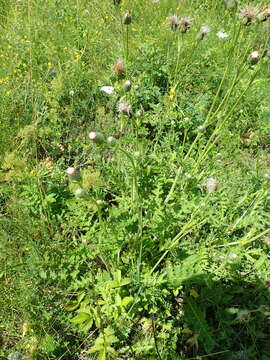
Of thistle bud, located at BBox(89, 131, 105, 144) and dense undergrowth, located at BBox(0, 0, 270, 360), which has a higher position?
thistle bud, located at BBox(89, 131, 105, 144)

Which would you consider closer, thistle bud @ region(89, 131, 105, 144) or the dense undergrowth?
thistle bud @ region(89, 131, 105, 144)

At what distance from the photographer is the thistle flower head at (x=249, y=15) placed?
4.99ft

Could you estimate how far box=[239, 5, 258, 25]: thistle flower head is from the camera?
4.99ft

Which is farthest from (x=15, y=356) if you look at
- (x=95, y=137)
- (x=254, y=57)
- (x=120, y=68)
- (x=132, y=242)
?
(x=254, y=57)

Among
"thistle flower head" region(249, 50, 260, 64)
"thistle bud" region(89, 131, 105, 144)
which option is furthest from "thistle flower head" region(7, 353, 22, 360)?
"thistle flower head" region(249, 50, 260, 64)

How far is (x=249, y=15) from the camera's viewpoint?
5.01 ft

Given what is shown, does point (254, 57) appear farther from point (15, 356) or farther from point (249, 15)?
point (15, 356)

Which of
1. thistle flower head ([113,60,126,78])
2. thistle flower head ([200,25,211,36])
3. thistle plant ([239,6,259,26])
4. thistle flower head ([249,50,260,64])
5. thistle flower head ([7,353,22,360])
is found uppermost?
thistle plant ([239,6,259,26])

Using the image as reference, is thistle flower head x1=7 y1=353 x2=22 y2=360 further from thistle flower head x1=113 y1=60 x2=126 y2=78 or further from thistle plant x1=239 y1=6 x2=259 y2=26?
thistle plant x1=239 y1=6 x2=259 y2=26

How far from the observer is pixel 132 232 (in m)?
1.84

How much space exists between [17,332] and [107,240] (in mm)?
707

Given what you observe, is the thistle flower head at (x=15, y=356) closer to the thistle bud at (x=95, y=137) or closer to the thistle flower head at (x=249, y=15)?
the thistle bud at (x=95, y=137)

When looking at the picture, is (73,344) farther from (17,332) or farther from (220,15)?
(220,15)

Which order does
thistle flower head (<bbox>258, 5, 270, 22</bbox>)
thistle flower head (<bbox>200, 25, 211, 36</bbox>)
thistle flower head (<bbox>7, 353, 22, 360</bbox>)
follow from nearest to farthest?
thistle flower head (<bbox>7, 353, 22, 360</bbox>), thistle flower head (<bbox>258, 5, 270, 22</bbox>), thistle flower head (<bbox>200, 25, 211, 36</bbox>)
